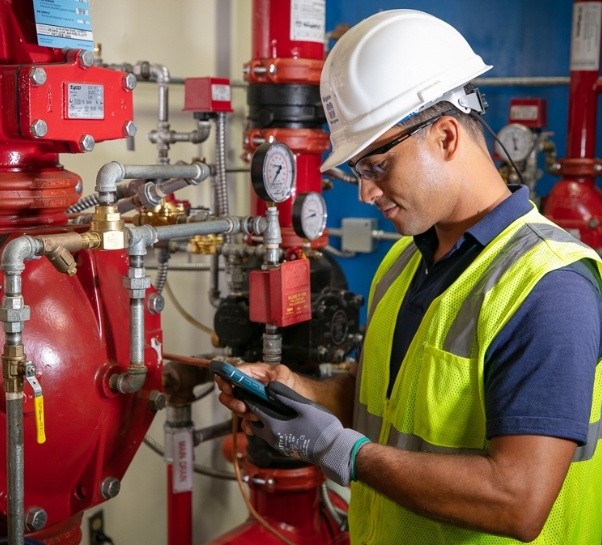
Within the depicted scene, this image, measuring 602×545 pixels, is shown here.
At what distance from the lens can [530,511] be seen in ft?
3.48

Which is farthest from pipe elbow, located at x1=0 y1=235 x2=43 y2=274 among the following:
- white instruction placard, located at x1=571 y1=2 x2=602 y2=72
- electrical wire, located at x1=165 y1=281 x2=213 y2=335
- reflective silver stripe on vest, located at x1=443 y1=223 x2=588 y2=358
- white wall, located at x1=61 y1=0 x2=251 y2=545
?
white instruction placard, located at x1=571 y1=2 x2=602 y2=72

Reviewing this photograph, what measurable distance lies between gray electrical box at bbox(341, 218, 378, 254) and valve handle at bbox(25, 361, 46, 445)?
1.82m

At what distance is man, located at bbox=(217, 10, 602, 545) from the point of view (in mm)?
1070

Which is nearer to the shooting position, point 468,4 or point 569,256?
point 569,256

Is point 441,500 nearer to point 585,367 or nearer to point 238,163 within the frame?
point 585,367

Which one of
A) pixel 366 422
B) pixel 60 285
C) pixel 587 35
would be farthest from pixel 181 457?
pixel 587 35

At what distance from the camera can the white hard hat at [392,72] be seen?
126cm

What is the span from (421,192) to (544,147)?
138 centimetres

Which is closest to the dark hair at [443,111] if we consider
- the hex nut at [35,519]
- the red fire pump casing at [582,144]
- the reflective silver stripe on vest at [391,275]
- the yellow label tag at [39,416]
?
the reflective silver stripe on vest at [391,275]

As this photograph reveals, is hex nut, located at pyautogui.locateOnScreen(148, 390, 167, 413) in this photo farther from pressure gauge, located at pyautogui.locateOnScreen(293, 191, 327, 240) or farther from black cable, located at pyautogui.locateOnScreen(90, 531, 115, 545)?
black cable, located at pyautogui.locateOnScreen(90, 531, 115, 545)

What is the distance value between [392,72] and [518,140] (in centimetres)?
129

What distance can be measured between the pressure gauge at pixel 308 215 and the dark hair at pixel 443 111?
54 centimetres

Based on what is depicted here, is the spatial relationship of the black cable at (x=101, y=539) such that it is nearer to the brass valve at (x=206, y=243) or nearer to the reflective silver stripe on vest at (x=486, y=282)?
the brass valve at (x=206, y=243)

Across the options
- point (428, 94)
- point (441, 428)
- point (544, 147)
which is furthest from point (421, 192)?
point (544, 147)
